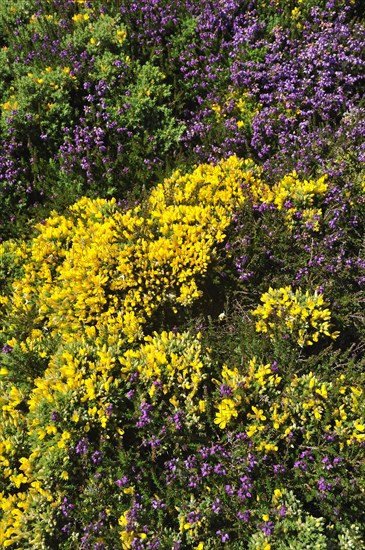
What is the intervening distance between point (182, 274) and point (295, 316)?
0.95 m

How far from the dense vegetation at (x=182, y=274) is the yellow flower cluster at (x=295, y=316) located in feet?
0.06

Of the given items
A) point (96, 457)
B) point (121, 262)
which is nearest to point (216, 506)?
point (96, 457)

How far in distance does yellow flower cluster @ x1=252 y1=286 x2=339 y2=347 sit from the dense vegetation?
2 cm

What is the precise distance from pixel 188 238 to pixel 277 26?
9.64ft

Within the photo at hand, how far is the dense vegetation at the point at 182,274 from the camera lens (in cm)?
316

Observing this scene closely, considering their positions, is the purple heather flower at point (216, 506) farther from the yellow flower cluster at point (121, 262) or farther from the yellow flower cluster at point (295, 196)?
the yellow flower cluster at point (295, 196)

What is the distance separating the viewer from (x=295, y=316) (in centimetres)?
373

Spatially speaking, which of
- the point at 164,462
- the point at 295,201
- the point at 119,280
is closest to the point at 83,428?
the point at 164,462

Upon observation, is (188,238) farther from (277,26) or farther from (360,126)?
(277,26)

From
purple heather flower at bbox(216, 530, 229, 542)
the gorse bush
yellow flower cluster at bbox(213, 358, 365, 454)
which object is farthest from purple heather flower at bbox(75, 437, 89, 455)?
purple heather flower at bbox(216, 530, 229, 542)

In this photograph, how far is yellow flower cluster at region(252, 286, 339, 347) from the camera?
12.1 feet

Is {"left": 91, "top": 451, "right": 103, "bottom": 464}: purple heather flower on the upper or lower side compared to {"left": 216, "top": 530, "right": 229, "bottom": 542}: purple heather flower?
upper

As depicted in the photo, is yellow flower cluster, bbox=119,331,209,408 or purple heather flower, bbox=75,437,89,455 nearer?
purple heather flower, bbox=75,437,89,455

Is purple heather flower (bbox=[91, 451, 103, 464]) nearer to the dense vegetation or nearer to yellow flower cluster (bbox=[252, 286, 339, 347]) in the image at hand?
the dense vegetation
